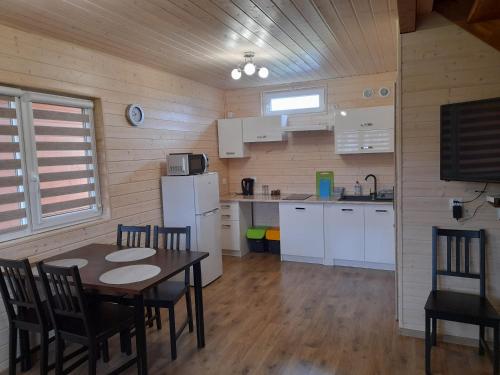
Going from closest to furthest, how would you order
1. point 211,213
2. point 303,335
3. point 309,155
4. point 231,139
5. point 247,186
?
1. point 303,335
2. point 211,213
3. point 309,155
4. point 231,139
5. point 247,186

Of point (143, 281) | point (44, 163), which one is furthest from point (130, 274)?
point (44, 163)

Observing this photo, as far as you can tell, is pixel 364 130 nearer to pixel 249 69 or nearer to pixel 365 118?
pixel 365 118

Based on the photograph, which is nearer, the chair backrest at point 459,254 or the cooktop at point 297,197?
the chair backrest at point 459,254

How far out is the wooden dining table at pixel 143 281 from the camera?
89.4 inches

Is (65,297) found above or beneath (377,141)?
beneath

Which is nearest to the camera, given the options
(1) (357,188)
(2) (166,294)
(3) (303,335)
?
(2) (166,294)

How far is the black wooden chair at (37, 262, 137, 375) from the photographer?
2.16 metres

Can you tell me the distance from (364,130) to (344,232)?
129cm

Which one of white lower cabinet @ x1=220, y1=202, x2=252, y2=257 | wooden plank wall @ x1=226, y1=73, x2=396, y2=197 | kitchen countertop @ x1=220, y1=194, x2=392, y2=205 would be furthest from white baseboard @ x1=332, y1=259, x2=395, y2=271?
white lower cabinet @ x1=220, y1=202, x2=252, y2=257

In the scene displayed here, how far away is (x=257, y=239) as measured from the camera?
209 inches

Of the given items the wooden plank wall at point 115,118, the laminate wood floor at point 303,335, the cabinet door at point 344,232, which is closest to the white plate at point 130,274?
the laminate wood floor at point 303,335

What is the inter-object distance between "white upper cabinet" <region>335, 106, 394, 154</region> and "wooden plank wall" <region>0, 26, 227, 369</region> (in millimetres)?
1885

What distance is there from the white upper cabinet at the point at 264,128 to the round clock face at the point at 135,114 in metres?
1.77

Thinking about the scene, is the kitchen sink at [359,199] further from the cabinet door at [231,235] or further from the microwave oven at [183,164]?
the microwave oven at [183,164]
